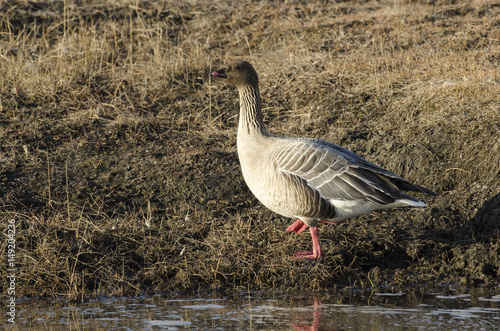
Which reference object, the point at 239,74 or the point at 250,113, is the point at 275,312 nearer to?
the point at 250,113

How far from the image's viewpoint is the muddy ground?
582 cm

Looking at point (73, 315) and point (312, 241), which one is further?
point (312, 241)

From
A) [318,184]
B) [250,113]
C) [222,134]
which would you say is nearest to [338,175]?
[318,184]

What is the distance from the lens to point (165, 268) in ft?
18.8

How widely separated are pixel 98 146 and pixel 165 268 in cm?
321

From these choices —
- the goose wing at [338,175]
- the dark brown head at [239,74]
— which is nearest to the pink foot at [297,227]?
the goose wing at [338,175]

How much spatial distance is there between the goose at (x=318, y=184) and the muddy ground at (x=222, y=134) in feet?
1.50

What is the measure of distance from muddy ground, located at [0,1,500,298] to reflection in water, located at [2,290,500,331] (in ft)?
0.84

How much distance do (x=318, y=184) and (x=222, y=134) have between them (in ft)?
10.3

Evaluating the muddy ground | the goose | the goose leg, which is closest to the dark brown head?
the goose

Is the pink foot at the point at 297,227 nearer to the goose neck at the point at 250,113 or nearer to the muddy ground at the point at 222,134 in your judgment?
the muddy ground at the point at 222,134

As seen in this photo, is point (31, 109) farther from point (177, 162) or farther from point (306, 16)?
point (306, 16)

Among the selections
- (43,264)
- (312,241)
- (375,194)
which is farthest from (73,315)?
(375,194)

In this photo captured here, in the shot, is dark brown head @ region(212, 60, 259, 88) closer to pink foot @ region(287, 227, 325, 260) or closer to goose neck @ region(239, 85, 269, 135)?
goose neck @ region(239, 85, 269, 135)
